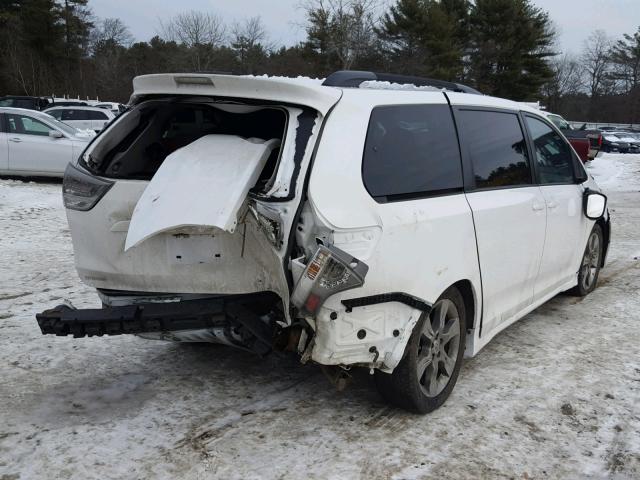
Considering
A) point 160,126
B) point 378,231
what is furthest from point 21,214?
point 378,231

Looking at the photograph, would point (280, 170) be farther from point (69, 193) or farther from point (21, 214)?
point (21, 214)

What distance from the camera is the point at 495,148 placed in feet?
13.7

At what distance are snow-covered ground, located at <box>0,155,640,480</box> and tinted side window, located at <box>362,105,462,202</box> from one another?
1288mm

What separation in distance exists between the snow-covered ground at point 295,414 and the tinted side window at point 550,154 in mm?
1236

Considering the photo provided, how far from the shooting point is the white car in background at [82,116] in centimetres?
2014

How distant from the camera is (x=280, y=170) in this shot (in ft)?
9.80

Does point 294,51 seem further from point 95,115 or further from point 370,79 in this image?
point 370,79

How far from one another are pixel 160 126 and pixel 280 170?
125 cm

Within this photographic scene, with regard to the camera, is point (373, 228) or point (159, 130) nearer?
point (373, 228)

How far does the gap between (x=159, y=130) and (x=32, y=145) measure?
10782 millimetres

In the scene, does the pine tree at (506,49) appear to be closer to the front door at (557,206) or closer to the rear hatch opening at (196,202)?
the front door at (557,206)

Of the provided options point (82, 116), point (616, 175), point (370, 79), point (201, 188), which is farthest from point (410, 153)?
point (616, 175)

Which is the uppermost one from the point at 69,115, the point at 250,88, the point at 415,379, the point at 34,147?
the point at 250,88

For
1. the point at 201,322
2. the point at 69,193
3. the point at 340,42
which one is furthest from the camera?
the point at 340,42
